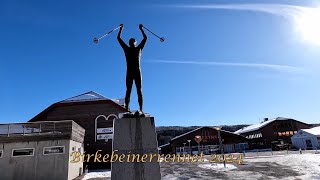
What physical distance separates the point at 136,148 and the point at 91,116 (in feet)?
86.0

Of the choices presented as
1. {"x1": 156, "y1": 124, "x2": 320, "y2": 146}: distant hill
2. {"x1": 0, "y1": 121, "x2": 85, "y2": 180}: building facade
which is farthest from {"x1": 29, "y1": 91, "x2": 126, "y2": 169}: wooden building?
{"x1": 156, "y1": 124, "x2": 320, "y2": 146}: distant hill

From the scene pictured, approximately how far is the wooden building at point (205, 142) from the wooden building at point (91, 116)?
88.5ft

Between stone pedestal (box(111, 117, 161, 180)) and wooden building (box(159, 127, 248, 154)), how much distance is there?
48639mm

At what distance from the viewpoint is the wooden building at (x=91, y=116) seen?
1199 inches

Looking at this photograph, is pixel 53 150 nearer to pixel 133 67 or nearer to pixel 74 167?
pixel 74 167

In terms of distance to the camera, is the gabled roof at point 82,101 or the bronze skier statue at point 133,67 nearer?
the bronze skier statue at point 133,67

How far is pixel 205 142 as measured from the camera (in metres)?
56.3

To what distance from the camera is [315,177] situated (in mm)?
18078

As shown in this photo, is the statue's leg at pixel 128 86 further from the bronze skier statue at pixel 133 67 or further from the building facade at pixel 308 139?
the building facade at pixel 308 139

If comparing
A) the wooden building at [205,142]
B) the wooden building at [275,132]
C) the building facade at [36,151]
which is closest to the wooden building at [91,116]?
the building facade at [36,151]

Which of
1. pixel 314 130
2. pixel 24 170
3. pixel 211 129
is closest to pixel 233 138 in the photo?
pixel 211 129

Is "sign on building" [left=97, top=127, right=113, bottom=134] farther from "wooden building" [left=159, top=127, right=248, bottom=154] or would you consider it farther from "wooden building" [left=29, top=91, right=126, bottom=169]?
"wooden building" [left=159, top=127, right=248, bottom=154]

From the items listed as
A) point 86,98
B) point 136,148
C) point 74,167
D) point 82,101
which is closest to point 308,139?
point 86,98

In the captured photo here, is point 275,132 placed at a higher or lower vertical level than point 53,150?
higher
